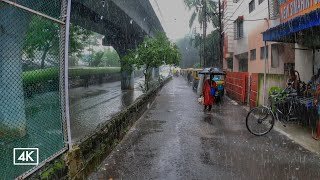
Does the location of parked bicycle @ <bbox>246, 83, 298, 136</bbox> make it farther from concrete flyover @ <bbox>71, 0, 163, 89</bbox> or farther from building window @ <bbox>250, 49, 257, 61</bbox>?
building window @ <bbox>250, 49, 257, 61</bbox>

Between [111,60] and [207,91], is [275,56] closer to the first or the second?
[207,91]

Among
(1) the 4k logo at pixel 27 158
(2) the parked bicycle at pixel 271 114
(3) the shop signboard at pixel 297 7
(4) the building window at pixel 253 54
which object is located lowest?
(1) the 4k logo at pixel 27 158

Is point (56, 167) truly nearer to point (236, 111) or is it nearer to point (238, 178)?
point (238, 178)

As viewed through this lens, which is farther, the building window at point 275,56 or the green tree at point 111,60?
the green tree at point 111,60

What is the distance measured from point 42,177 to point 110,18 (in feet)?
55.3

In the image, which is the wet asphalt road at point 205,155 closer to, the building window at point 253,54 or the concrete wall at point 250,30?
the concrete wall at point 250,30

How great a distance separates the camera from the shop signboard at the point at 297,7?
11204 mm

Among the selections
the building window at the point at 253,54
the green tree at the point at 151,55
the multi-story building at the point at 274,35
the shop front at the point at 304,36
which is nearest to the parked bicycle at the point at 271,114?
the shop front at the point at 304,36

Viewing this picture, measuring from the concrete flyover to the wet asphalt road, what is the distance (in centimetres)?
778

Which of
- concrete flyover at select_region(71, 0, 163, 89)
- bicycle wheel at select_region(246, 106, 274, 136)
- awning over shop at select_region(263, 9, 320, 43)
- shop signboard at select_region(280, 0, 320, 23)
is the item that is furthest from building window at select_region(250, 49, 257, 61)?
bicycle wheel at select_region(246, 106, 274, 136)

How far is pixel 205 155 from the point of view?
745 cm

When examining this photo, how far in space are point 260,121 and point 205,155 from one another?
2.81 m

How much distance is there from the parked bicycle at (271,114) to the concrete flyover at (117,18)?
8.81 m

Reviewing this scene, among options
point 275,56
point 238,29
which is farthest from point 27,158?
point 238,29
